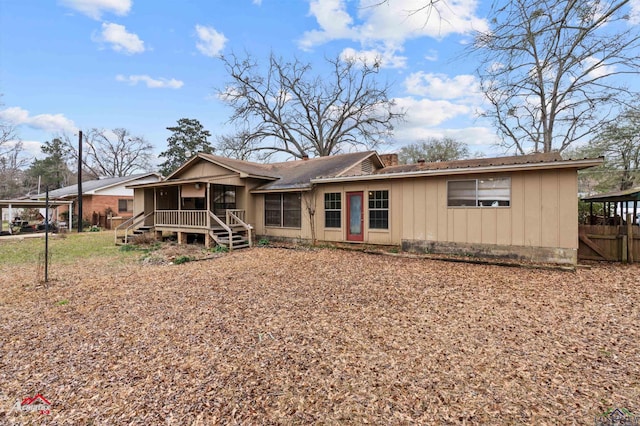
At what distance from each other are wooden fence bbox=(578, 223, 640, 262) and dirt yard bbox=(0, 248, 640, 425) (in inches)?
86.0

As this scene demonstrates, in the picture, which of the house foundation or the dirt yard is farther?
the house foundation

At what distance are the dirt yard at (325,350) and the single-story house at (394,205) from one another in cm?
188

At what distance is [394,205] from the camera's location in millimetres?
10180

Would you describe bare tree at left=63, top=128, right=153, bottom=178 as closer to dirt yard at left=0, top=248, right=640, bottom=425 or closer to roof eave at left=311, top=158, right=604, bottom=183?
dirt yard at left=0, top=248, right=640, bottom=425

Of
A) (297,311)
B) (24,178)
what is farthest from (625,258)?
(24,178)

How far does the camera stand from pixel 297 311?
4.87 meters

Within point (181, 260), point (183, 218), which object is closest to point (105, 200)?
point (183, 218)

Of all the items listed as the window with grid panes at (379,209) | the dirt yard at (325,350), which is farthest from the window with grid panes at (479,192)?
the dirt yard at (325,350)

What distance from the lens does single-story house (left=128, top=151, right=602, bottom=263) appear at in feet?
25.7

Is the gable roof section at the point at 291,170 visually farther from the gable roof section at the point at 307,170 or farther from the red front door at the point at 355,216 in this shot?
the red front door at the point at 355,216

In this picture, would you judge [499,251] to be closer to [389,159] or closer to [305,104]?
[389,159]

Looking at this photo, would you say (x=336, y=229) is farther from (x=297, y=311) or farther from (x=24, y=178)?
(x=24, y=178)

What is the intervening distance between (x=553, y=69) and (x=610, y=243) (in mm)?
6070

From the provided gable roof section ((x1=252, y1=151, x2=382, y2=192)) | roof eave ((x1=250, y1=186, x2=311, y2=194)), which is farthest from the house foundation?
gable roof section ((x1=252, y1=151, x2=382, y2=192))
